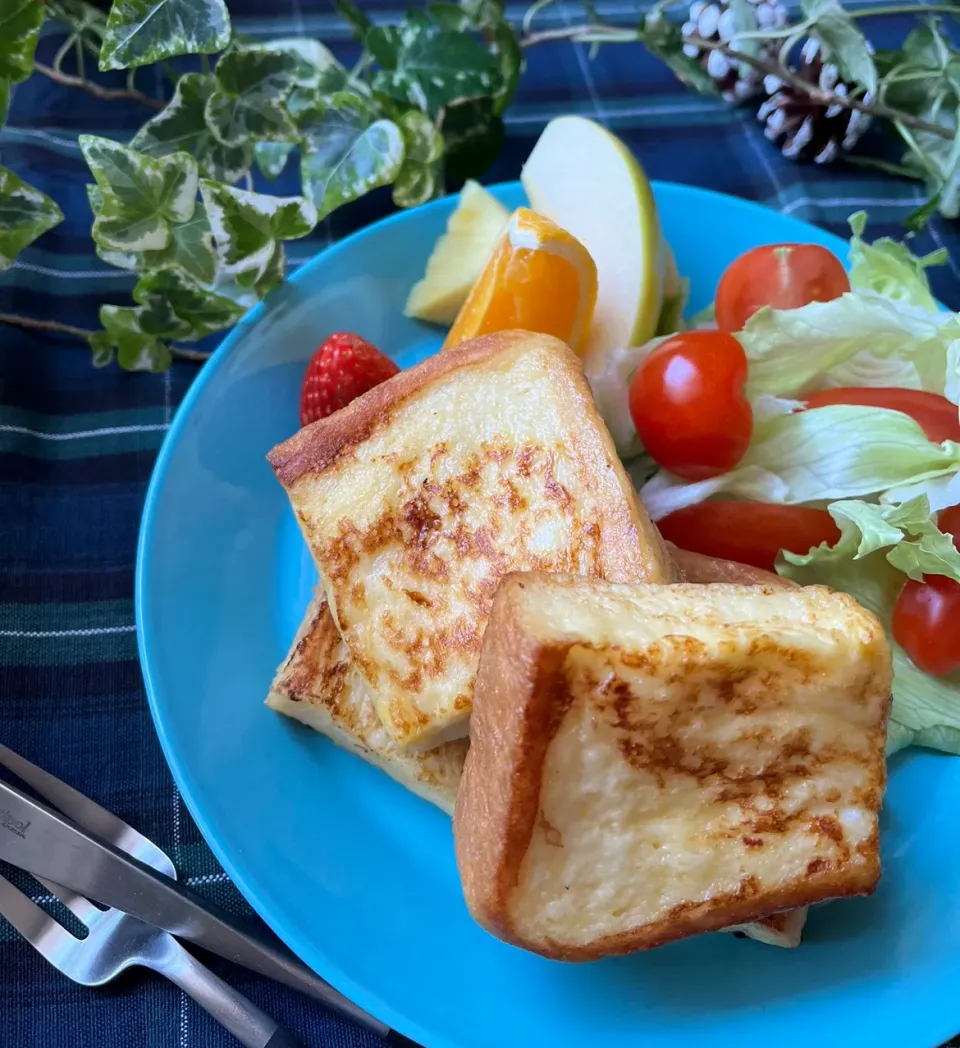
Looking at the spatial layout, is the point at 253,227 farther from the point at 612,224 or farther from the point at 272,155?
the point at 612,224

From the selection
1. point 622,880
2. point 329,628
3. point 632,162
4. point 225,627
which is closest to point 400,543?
point 329,628

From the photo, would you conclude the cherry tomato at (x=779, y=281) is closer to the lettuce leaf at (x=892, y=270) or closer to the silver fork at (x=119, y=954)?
the lettuce leaf at (x=892, y=270)

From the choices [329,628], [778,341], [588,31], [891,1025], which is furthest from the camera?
[588,31]

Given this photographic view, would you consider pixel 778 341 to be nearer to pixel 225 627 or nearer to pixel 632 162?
pixel 632 162

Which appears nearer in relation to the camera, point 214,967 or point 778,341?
point 214,967

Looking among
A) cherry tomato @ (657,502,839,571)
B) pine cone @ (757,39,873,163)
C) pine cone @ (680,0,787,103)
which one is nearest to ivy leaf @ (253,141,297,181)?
pine cone @ (680,0,787,103)

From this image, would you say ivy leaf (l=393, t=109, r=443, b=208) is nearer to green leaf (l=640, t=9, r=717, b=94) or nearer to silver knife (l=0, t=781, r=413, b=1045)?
green leaf (l=640, t=9, r=717, b=94)

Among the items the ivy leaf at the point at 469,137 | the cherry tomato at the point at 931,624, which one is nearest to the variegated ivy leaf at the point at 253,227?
the ivy leaf at the point at 469,137
